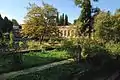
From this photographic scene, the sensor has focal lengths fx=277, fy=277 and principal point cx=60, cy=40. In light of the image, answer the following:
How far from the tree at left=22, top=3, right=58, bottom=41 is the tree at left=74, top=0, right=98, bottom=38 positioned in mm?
4991

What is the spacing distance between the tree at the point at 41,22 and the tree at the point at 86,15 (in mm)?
4991

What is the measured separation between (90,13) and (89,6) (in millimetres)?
1626

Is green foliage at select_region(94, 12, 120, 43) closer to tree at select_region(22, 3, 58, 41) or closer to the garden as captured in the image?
the garden

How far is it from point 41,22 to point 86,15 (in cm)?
850

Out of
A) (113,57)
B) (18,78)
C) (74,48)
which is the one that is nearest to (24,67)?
(18,78)

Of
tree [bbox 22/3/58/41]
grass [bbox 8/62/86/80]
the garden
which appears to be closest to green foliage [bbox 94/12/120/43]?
the garden

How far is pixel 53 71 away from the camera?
15492 millimetres

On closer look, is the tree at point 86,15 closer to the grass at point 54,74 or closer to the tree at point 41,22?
the tree at point 41,22

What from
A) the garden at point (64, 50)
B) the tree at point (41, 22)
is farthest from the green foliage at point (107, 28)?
the tree at point (41, 22)

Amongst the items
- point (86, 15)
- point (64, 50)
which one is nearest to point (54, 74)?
point (64, 50)

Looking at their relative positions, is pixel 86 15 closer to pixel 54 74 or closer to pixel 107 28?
pixel 107 28

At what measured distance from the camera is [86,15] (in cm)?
4216

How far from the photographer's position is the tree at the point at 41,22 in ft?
121

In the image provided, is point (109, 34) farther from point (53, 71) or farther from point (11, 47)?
point (53, 71)
